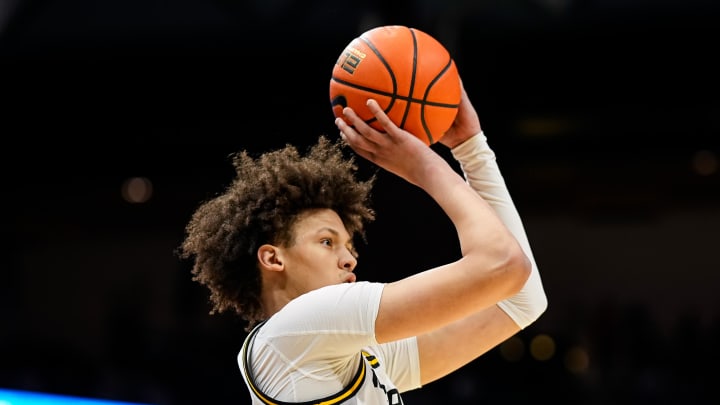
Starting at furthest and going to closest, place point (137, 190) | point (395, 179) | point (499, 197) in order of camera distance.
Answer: point (137, 190) → point (395, 179) → point (499, 197)

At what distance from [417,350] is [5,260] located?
8.29 m

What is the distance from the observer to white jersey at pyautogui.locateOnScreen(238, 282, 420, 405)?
1817 mm

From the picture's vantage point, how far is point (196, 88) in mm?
7914

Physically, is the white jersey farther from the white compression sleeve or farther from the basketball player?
Result: the white compression sleeve

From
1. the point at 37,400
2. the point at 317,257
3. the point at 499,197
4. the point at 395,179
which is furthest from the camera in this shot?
the point at 395,179

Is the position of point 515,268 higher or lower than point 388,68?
lower

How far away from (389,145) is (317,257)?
0.31 meters

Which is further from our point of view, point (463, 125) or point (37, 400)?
point (37, 400)

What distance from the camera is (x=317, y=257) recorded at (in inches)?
80.6

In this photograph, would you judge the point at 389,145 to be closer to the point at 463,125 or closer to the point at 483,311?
the point at 463,125

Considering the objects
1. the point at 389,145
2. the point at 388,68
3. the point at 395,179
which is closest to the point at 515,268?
the point at 389,145

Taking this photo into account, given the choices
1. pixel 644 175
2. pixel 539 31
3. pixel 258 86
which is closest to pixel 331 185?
pixel 539 31

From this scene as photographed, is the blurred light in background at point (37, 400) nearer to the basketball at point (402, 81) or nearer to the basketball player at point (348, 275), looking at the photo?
the basketball player at point (348, 275)

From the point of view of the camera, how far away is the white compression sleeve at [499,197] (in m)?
2.19
